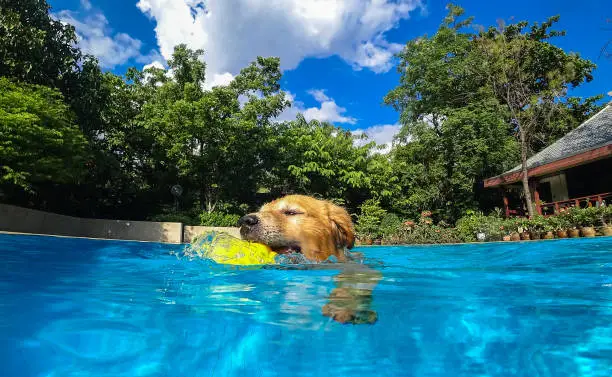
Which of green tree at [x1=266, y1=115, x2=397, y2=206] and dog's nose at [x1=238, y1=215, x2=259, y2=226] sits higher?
green tree at [x1=266, y1=115, x2=397, y2=206]

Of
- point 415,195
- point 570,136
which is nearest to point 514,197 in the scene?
point 570,136

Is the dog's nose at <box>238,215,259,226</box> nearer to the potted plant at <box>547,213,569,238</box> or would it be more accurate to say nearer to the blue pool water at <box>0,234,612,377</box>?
the blue pool water at <box>0,234,612,377</box>

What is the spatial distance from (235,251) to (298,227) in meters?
0.71

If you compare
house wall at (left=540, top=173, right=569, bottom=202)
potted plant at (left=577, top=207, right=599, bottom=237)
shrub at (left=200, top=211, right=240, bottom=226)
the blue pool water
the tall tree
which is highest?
the tall tree

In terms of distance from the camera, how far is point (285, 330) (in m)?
2.21

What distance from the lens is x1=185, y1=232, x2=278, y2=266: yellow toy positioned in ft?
12.0

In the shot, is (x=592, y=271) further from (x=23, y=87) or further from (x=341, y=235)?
(x=23, y=87)

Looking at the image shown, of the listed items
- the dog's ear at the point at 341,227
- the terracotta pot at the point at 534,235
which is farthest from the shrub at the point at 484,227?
the dog's ear at the point at 341,227

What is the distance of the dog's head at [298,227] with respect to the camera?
362 cm

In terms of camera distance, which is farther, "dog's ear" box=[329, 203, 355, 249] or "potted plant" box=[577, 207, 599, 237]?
"potted plant" box=[577, 207, 599, 237]

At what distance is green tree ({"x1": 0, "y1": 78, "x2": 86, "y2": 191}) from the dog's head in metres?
11.2

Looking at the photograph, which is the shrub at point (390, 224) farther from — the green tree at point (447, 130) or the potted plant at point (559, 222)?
the potted plant at point (559, 222)

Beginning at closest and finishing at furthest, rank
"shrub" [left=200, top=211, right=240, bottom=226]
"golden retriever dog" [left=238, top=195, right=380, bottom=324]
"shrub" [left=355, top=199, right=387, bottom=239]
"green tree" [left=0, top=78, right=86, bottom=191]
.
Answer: "golden retriever dog" [left=238, top=195, right=380, bottom=324] < "green tree" [left=0, top=78, right=86, bottom=191] < "shrub" [left=200, top=211, right=240, bottom=226] < "shrub" [left=355, top=199, right=387, bottom=239]

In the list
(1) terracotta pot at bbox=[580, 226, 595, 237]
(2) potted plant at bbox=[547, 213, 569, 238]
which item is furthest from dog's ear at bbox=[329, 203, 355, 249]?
(2) potted plant at bbox=[547, 213, 569, 238]
